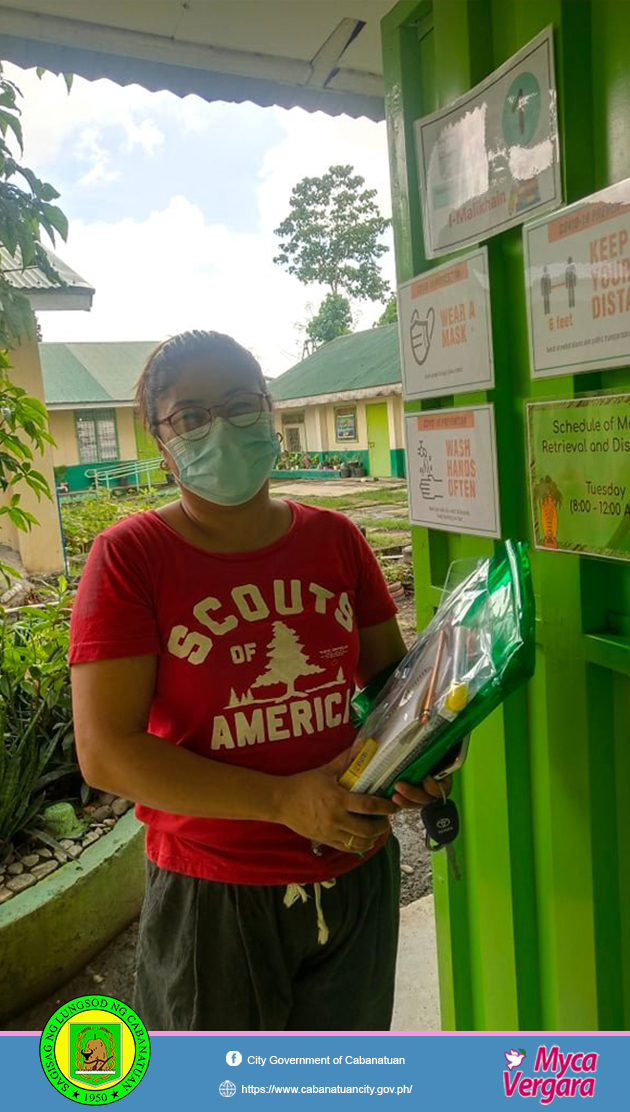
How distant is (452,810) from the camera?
1.00 m

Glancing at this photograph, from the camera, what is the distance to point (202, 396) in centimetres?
102

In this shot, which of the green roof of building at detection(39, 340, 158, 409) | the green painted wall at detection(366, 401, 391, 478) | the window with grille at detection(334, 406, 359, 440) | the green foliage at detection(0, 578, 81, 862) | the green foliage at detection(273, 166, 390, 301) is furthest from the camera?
the green roof of building at detection(39, 340, 158, 409)

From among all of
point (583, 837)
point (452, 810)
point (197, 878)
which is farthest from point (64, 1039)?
point (583, 837)

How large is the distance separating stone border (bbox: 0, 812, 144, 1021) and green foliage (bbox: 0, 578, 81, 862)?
243 mm

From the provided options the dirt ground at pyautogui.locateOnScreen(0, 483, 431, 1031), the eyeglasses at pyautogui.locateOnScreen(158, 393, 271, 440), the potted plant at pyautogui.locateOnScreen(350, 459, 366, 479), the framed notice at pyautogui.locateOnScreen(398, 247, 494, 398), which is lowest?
the dirt ground at pyautogui.locateOnScreen(0, 483, 431, 1031)

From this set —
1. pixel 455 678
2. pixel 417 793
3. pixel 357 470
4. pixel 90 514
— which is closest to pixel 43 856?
pixel 417 793

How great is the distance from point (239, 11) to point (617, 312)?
92 cm

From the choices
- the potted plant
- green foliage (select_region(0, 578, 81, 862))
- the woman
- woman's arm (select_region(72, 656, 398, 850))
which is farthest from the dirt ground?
the potted plant

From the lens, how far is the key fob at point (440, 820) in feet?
3.23

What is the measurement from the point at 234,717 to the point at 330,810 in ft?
0.56

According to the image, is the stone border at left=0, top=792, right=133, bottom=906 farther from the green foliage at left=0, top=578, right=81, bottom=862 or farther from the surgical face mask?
the surgical face mask

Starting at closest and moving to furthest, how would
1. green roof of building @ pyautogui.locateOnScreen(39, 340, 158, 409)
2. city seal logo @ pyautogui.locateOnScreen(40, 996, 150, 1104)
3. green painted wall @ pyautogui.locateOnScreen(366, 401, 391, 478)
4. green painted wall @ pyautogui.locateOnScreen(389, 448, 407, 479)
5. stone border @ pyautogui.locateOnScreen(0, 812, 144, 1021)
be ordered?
city seal logo @ pyautogui.locateOnScreen(40, 996, 150, 1104) → green painted wall @ pyautogui.locateOnScreen(389, 448, 407, 479) → stone border @ pyautogui.locateOnScreen(0, 812, 144, 1021) → green painted wall @ pyautogui.locateOnScreen(366, 401, 391, 478) → green roof of building @ pyautogui.locateOnScreen(39, 340, 158, 409)

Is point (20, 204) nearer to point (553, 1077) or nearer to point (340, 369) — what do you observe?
point (553, 1077)

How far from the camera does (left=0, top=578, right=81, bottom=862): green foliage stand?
2211 mm
